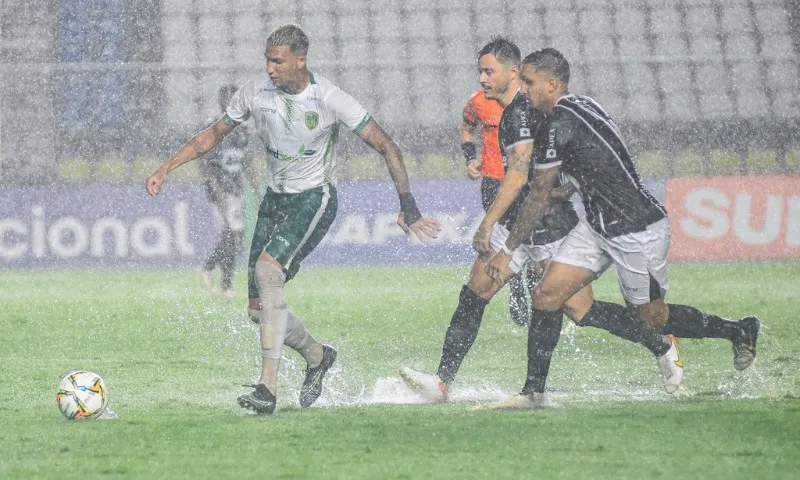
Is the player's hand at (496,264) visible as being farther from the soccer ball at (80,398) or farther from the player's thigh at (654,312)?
the soccer ball at (80,398)

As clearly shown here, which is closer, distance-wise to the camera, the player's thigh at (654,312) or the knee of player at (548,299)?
the knee of player at (548,299)

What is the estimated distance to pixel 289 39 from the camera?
6.90 m

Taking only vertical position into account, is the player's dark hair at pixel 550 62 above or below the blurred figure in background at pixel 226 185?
above

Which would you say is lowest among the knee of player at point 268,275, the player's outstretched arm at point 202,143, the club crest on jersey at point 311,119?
the knee of player at point 268,275

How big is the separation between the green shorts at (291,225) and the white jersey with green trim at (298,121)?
6 cm

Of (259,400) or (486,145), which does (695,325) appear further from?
(486,145)

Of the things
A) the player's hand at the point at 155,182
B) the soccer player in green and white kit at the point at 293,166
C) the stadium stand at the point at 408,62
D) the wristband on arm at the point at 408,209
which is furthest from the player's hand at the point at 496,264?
the stadium stand at the point at 408,62

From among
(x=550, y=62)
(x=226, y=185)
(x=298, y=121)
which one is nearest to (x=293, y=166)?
(x=298, y=121)

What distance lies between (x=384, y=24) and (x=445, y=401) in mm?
13635

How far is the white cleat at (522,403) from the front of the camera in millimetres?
A: 6648

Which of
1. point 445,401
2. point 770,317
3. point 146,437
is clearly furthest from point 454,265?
point 146,437

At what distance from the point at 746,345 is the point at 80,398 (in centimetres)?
340

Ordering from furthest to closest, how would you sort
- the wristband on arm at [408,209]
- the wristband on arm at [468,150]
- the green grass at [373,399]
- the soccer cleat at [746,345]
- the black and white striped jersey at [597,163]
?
1. the wristband on arm at [468,150]
2. the soccer cleat at [746,345]
3. the wristband on arm at [408,209]
4. the black and white striped jersey at [597,163]
5. the green grass at [373,399]

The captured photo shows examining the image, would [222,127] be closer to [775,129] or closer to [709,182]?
[709,182]
